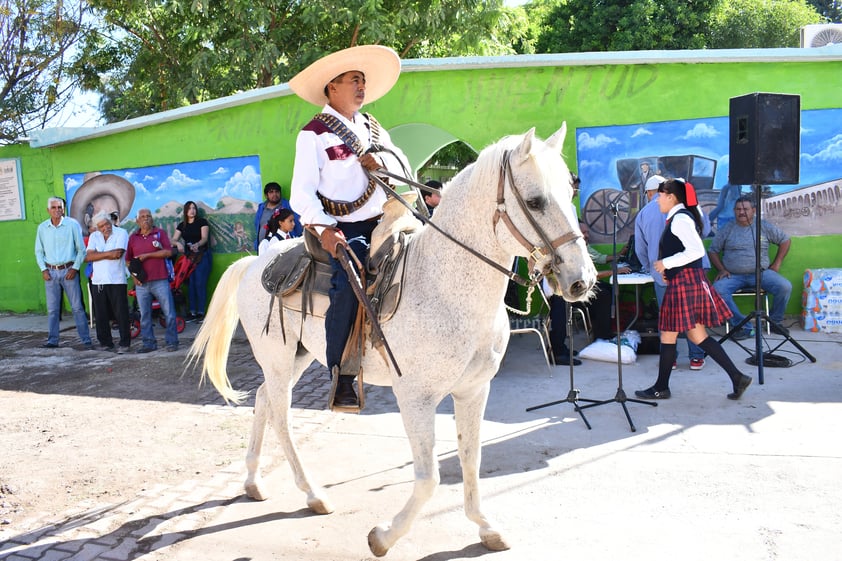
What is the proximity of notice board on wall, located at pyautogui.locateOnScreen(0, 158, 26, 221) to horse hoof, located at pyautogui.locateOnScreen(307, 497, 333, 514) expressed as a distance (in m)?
11.8

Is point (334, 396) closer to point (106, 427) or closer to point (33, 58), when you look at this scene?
point (106, 427)

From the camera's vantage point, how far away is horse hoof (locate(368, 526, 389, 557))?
329cm

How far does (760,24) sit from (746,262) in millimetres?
19656

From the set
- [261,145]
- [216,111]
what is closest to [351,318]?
[261,145]

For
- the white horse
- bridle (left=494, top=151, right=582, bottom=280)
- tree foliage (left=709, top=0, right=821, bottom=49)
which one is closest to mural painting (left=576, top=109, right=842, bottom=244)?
the white horse

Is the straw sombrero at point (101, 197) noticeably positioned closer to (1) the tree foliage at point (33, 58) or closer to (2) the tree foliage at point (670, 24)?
(1) the tree foliage at point (33, 58)

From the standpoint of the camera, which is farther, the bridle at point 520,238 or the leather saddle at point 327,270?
the leather saddle at point 327,270

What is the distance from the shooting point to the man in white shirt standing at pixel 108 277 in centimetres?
946

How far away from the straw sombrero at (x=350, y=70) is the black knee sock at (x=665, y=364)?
3843mm

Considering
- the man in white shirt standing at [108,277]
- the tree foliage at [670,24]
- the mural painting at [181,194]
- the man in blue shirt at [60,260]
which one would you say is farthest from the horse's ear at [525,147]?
the tree foliage at [670,24]

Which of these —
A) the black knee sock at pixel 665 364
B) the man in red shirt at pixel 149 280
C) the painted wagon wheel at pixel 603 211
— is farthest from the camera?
the man in red shirt at pixel 149 280

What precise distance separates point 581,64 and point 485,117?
5.09ft

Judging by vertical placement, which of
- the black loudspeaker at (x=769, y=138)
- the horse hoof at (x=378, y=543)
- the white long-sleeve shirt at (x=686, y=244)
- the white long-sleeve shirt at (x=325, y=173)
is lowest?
the horse hoof at (x=378, y=543)

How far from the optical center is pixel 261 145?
10883mm
